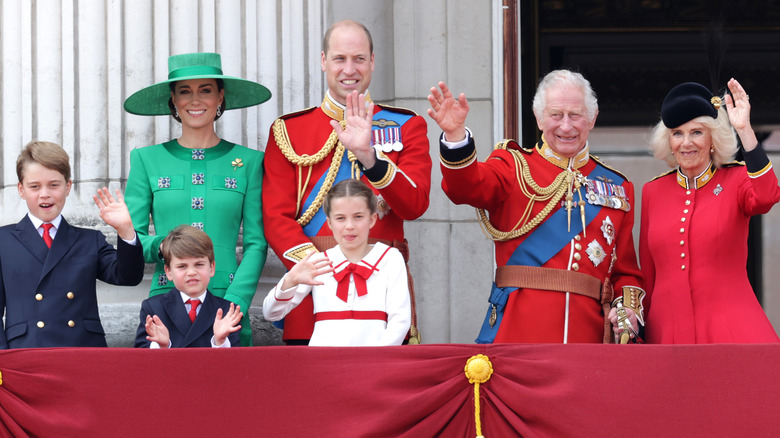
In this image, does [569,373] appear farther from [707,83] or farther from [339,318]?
[707,83]

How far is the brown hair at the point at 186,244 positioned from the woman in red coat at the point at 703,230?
59.6 inches

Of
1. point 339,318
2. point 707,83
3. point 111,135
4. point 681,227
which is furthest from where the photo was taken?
point 707,83

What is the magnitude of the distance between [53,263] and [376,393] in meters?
1.20

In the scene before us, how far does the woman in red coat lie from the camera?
409cm

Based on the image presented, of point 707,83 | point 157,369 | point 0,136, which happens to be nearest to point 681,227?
point 157,369

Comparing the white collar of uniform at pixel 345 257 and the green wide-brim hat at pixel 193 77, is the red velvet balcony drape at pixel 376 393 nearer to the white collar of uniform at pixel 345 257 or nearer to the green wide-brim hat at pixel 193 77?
the white collar of uniform at pixel 345 257

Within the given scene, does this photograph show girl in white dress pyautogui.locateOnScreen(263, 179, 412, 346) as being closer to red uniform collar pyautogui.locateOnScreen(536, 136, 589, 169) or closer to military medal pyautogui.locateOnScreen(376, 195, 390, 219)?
military medal pyautogui.locateOnScreen(376, 195, 390, 219)

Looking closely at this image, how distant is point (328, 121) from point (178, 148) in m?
0.54

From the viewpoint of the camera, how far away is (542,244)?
424 centimetres

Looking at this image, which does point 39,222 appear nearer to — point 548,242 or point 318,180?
point 318,180

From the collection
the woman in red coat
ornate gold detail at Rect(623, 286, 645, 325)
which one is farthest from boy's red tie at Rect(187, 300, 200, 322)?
the woman in red coat

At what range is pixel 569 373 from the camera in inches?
138

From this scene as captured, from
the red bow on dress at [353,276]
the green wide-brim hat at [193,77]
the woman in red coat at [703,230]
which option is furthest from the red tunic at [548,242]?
the green wide-brim hat at [193,77]

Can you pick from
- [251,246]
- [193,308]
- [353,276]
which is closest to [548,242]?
[353,276]
